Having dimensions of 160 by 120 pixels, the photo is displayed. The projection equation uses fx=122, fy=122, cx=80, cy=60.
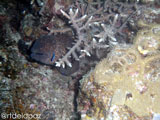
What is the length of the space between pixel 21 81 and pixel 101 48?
1.97 meters

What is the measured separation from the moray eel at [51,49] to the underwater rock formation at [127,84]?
108 centimetres

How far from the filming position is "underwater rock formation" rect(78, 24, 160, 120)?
73.4 inches

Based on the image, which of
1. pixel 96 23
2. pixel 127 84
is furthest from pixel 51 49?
pixel 127 84

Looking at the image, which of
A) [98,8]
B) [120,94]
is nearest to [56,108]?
[120,94]

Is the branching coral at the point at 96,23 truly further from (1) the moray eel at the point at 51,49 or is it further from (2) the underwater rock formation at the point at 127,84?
(2) the underwater rock formation at the point at 127,84

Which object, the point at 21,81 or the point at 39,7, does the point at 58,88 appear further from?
the point at 39,7

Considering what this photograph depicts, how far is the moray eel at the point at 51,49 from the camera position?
9.17ft

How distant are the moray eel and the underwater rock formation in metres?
1.08

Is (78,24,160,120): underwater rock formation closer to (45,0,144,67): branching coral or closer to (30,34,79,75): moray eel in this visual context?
(45,0,144,67): branching coral

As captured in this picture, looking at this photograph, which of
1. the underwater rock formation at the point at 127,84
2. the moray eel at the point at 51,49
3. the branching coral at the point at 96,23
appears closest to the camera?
the underwater rock formation at the point at 127,84

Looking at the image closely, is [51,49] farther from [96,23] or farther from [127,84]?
[127,84]

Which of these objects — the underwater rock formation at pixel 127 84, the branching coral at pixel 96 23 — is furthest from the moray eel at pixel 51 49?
the underwater rock formation at pixel 127 84

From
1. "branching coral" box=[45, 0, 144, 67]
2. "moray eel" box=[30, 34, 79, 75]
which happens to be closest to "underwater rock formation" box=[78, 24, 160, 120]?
"branching coral" box=[45, 0, 144, 67]

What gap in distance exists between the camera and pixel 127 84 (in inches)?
77.6
